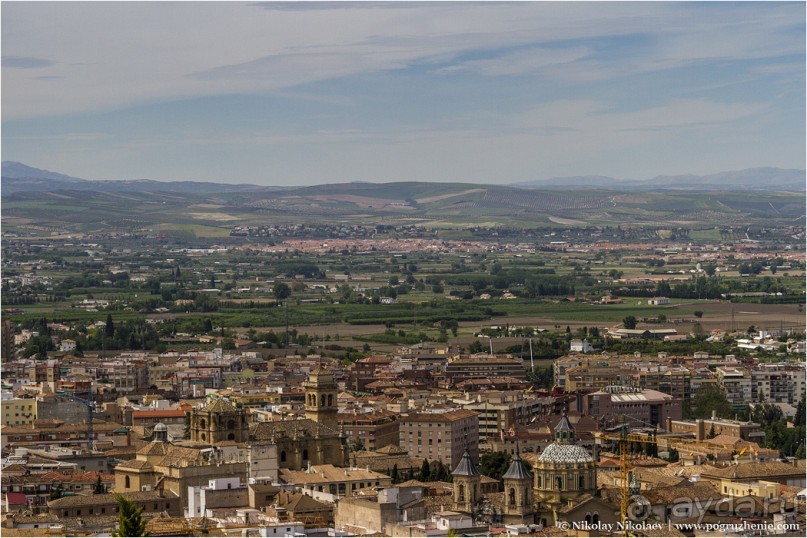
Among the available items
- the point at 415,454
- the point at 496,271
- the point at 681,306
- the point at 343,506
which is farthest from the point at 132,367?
the point at 496,271

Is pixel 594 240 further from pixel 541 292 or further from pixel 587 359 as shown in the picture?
pixel 587 359

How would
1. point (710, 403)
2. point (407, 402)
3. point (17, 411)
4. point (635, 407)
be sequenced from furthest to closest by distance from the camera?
point (710, 403) → point (635, 407) → point (407, 402) → point (17, 411)

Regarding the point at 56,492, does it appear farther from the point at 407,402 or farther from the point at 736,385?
the point at 736,385

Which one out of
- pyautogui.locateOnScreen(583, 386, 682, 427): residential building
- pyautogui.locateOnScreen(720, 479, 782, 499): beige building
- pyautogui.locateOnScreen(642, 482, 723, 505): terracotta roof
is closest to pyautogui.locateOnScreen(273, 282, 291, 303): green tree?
pyautogui.locateOnScreen(583, 386, 682, 427): residential building

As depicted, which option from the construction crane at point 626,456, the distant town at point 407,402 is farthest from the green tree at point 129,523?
the construction crane at point 626,456

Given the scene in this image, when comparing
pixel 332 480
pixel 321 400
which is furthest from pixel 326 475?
pixel 321 400

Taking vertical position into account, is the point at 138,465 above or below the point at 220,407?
below

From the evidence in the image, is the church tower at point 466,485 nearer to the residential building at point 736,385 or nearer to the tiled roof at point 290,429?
the tiled roof at point 290,429

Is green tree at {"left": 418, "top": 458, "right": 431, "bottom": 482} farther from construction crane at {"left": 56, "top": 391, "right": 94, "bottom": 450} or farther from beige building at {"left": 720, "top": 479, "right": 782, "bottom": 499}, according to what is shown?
construction crane at {"left": 56, "top": 391, "right": 94, "bottom": 450}
